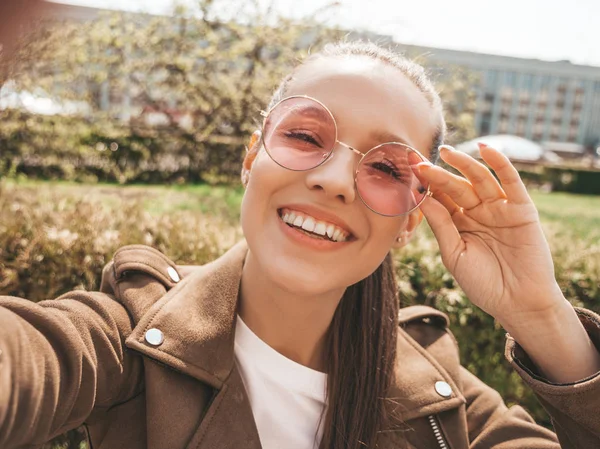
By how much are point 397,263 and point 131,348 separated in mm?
1969

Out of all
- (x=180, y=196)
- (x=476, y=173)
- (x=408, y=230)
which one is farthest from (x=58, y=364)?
(x=180, y=196)

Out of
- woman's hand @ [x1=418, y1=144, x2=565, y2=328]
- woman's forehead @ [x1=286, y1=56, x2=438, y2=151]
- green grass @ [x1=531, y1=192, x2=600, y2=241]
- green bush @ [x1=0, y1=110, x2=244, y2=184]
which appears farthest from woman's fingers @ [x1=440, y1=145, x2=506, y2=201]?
green bush @ [x1=0, y1=110, x2=244, y2=184]

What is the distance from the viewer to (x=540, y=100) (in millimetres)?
97875

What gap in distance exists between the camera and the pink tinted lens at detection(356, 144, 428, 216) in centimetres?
191

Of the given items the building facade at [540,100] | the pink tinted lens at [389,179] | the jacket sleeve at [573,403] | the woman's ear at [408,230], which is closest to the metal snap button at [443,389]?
the jacket sleeve at [573,403]

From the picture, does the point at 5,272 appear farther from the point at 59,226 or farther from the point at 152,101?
the point at 152,101

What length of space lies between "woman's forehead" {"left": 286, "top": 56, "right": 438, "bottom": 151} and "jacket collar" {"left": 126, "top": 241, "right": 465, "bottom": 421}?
672 millimetres

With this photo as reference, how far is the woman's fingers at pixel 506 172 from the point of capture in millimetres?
1951

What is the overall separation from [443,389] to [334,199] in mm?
902

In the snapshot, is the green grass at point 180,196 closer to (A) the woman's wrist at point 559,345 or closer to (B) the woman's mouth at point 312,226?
(B) the woman's mouth at point 312,226

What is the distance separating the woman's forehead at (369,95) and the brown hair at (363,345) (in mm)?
78

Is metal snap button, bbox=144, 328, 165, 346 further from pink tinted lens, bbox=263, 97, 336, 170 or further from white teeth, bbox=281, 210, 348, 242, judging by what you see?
pink tinted lens, bbox=263, 97, 336, 170

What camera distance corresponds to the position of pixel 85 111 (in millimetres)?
11180

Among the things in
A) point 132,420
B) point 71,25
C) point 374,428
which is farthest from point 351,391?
point 71,25
